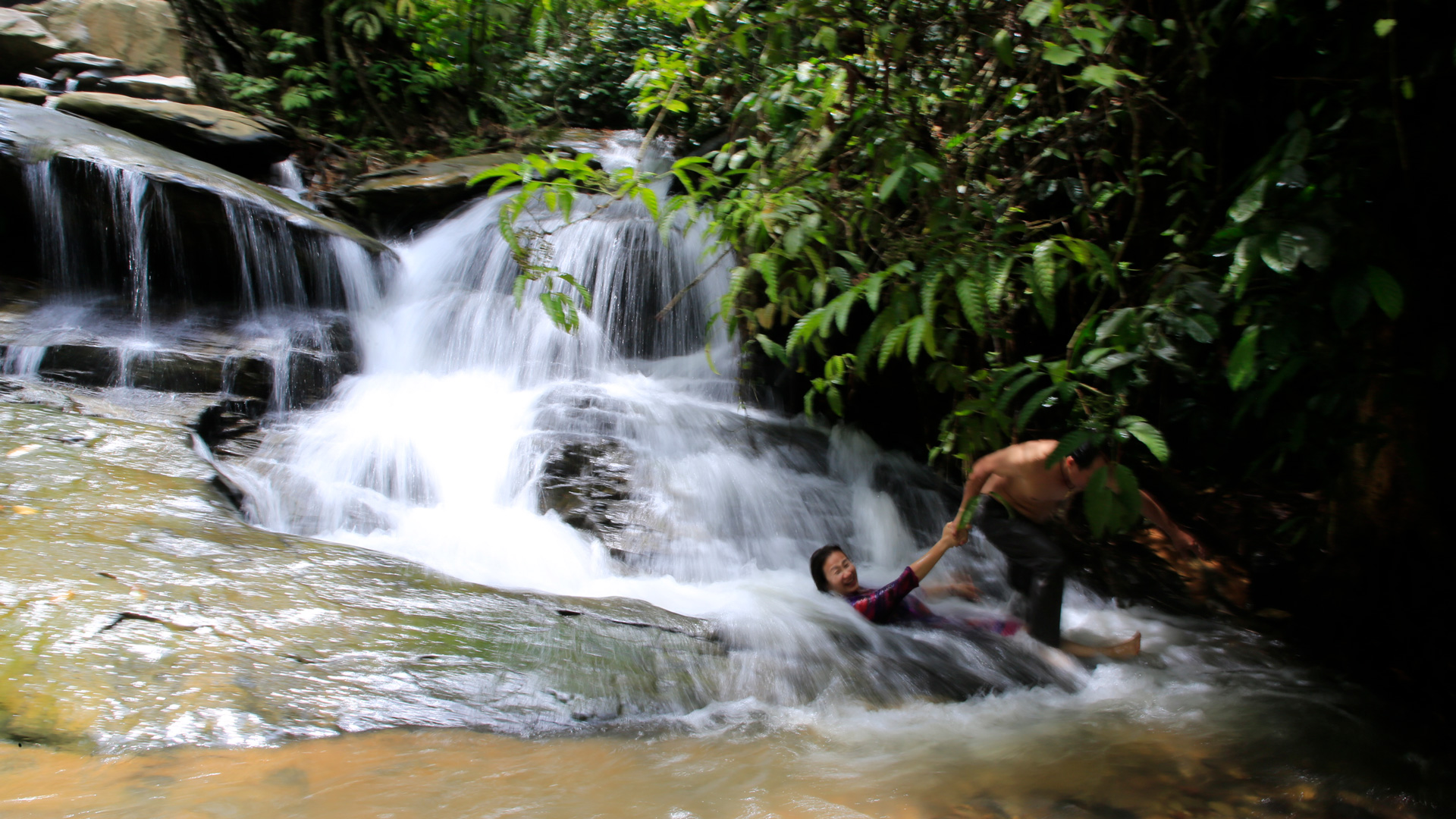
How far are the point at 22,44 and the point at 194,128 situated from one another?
3.43 metres

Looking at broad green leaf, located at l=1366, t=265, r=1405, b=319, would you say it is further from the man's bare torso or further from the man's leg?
the man's leg

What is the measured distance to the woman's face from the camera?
4.12 m

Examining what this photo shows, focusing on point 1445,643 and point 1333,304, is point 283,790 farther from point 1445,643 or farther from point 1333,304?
point 1445,643

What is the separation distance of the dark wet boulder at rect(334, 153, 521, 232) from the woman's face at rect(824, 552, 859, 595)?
21.2 ft

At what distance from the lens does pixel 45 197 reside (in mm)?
5977

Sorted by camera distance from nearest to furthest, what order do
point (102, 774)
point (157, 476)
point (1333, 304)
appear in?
point (102, 774), point (1333, 304), point (157, 476)

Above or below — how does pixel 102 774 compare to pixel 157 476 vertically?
below

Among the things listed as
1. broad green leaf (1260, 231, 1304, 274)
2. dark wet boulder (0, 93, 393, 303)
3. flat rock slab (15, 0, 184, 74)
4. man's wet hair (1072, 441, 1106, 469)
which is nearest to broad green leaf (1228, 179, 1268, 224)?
broad green leaf (1260, 231, 1304, 274)

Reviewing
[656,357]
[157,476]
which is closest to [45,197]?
[157,476]

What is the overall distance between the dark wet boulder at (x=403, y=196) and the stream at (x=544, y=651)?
3.14m

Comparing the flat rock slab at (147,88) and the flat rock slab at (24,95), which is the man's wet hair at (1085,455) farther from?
the flat rock slab at (147,88)

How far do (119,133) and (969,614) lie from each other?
26.3 ft

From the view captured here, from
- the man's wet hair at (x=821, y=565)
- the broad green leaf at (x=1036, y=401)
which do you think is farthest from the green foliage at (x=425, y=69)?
the broad green leaf at (x=1036, y=401)

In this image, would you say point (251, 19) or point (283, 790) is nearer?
point (283, 790)
